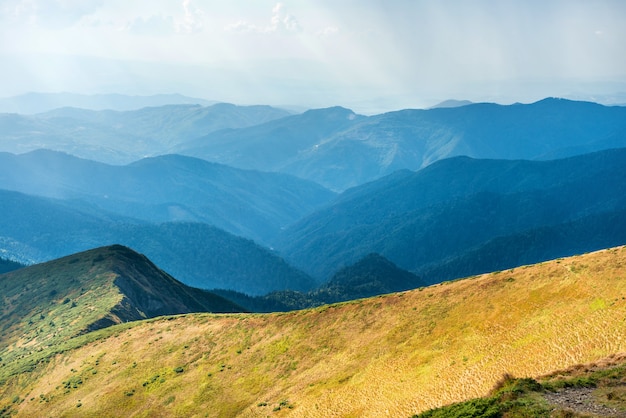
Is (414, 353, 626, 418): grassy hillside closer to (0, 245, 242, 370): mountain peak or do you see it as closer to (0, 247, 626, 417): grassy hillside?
(0, 247, 626, 417): grassy hillside

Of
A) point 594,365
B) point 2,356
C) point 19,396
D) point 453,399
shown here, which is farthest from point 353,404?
point 2,356

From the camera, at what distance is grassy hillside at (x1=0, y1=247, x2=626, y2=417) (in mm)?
48250

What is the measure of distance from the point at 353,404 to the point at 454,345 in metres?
12.2

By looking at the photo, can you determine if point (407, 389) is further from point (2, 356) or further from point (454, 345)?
point (2, 356)

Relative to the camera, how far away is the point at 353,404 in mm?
50906

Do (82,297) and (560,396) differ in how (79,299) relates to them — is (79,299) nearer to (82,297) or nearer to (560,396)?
(82,297)

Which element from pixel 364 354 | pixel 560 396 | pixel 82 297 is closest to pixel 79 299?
pixel 82 297

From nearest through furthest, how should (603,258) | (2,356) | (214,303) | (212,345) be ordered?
(603,258)
(212,345)
(2,356)
(214,303)

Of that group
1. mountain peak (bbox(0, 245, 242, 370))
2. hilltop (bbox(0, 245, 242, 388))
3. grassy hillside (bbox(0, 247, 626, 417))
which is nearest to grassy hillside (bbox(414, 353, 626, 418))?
grassy hillside (bbox(0, 247, 626, 417))

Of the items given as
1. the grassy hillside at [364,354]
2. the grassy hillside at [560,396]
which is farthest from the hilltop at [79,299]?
the grassy hillside at [560,396]

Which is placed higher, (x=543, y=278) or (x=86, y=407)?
(x=543, y=278)

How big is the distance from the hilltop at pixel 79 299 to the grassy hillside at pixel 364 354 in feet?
90.0

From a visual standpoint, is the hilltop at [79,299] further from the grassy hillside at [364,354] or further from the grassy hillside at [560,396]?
the grassy hillside at [560,396]

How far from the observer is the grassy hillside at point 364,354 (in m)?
48.2
